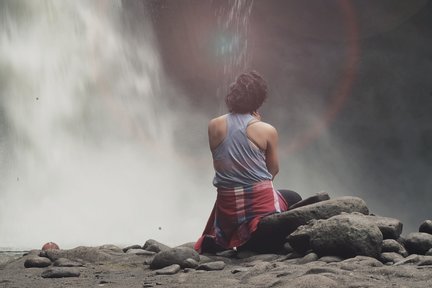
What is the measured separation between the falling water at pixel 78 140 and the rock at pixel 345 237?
279 inches

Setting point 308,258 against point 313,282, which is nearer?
point 313,282

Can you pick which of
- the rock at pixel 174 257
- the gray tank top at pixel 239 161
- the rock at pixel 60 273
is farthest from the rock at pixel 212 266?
the rock at pixel 60 273

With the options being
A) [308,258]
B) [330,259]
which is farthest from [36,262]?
[330,259]

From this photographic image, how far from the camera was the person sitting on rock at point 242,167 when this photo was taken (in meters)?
5.75

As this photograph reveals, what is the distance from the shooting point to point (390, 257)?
500 cm

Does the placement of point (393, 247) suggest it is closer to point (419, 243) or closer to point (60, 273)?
point (419, 243)

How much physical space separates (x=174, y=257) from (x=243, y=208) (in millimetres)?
854

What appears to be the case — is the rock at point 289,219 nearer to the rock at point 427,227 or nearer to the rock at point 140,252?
the rock at point 427,227

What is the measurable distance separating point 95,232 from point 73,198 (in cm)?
189

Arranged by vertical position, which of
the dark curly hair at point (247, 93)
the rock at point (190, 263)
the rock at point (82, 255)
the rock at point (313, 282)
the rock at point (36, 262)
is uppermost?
the dark curly hair at point (247, 93)

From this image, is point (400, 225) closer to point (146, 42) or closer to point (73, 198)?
point (73, 198)

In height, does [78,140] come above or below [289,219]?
above

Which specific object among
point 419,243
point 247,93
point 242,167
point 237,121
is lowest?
point 419,243

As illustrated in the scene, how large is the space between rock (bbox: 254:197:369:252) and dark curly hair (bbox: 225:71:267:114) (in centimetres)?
106
